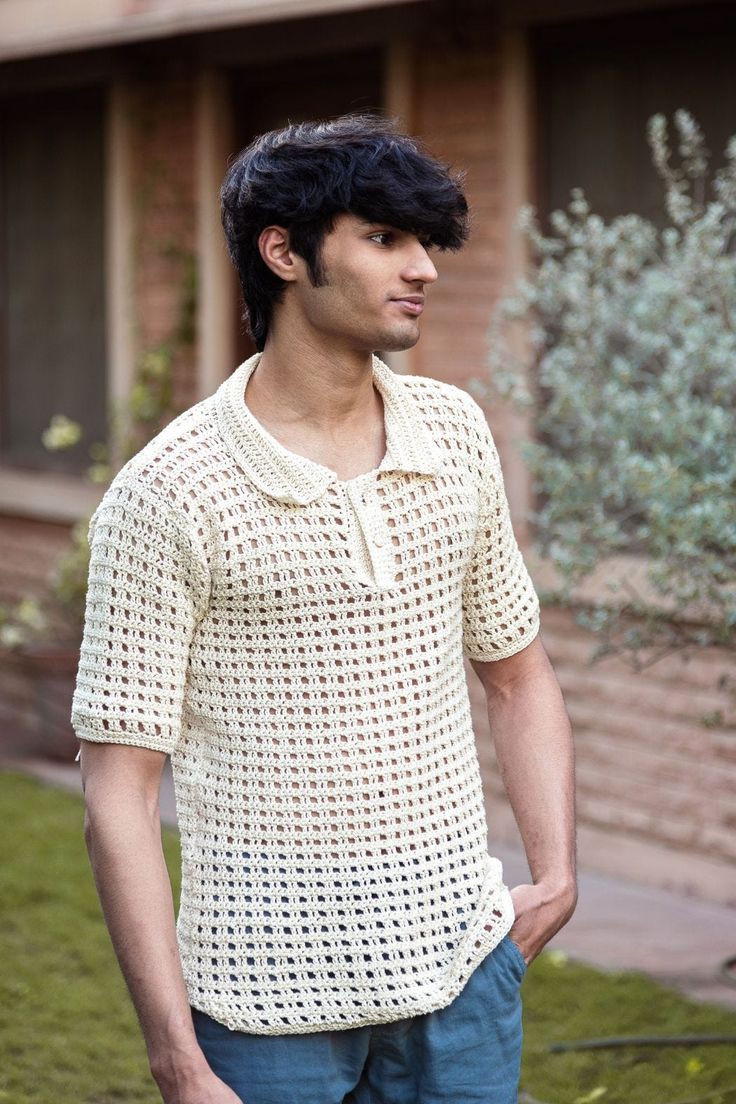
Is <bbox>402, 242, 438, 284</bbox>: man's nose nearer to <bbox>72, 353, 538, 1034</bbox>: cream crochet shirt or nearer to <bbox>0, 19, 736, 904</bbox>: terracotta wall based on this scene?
<bbox>72, 353, 538, 1034</bbox>: cream crochet shirt

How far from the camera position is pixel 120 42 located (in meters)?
8.48

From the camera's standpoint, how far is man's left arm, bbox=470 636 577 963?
2570mm

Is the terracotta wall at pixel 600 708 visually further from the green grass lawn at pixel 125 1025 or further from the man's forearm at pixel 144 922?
the man's forearm at pixel 144 922

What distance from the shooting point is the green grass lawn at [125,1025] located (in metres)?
4.64

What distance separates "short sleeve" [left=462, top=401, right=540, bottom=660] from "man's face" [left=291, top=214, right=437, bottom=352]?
0.26m

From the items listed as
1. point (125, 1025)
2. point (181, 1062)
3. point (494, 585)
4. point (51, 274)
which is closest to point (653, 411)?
point (494, 585)

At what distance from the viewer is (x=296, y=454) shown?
2.42m

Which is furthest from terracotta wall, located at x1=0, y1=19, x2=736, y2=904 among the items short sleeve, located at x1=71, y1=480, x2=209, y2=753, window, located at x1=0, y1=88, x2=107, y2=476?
short sleeve, located at x1=71, y1=480, x2=209, y2=753

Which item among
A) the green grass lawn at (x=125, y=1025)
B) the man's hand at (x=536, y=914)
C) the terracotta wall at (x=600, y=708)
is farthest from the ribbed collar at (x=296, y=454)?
the terracotta wall at (x=600, y=708)

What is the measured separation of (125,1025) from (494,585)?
9.69ft

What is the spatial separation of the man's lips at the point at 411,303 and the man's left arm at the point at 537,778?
601 millimetres

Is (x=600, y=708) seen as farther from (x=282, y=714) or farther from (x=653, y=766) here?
(x=282, y=714)

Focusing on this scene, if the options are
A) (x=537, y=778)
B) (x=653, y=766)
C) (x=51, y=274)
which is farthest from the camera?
(x=51, y=274)

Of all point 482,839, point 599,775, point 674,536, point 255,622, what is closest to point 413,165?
point 255,622
